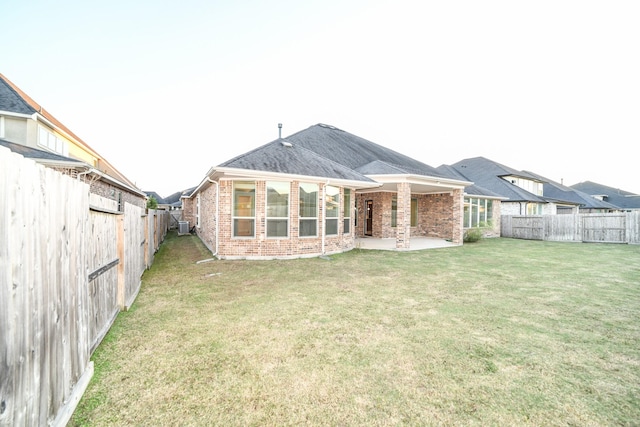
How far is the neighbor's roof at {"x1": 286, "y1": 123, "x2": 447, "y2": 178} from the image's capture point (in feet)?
45.2

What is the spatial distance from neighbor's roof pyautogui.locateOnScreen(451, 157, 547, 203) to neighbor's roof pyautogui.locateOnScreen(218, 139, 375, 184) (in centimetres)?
1763

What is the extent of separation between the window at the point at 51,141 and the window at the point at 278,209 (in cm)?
1238

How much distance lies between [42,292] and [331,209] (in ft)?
31.3

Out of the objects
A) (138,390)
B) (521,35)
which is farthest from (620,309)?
(521,35)

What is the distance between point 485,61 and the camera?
13.6m

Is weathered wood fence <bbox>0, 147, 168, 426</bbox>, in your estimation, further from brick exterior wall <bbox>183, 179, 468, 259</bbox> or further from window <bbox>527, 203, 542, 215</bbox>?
window <bbox>527, 203, 542, 215</bbox>

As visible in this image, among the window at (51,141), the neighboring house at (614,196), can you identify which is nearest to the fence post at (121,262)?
the window at (51,141)

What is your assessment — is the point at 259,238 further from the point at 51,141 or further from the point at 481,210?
the point at 481,210

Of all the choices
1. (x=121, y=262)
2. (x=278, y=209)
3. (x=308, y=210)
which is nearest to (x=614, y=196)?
(x=308, y=210)

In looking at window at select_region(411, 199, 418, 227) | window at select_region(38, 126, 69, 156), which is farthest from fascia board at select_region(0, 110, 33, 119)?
window at select_region(411, 199, 418, 227)

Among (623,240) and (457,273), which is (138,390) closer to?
(457,273)

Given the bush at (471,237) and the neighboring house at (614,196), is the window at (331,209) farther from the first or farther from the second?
the neighboring house at (614,196)

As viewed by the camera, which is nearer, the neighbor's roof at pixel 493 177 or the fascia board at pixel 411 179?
the fascia board at pixel 411 179

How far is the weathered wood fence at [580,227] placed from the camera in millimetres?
15773
